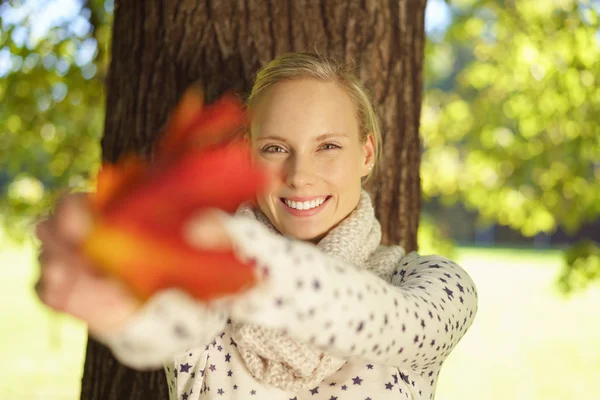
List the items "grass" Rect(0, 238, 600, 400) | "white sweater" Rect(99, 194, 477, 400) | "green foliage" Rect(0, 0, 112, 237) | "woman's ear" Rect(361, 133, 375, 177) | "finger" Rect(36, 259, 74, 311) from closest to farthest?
"finger" Rect(36, 259, 74, 311), "white sweater" Rect(99, 194, 477, 400), "woman's ear" Rect(361, 133, 375, 177), "green foliage" Rect(0, 0, 112, 237), "grass" Rect(0, 238, 600, 400)

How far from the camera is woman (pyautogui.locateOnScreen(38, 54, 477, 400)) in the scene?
2.54ft

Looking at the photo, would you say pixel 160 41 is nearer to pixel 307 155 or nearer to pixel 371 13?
pixel 371 13

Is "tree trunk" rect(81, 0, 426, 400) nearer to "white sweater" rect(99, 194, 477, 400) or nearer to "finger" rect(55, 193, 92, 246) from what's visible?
"white sweater" rect(99, 194, 477, 400)

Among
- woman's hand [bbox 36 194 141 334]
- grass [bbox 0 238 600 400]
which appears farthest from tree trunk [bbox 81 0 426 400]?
grass [bbox 0 238 600 400]

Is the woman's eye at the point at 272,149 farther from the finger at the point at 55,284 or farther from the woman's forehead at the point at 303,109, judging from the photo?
the finger at the point at 55,284

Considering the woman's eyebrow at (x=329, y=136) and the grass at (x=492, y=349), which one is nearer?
the woman's eyebrow at (x=329, y=136)

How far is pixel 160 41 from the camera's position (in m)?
2.14

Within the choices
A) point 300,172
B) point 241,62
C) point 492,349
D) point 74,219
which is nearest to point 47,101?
point 241,62

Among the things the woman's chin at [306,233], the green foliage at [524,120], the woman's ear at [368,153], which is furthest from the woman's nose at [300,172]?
the green foliage at [524,120]

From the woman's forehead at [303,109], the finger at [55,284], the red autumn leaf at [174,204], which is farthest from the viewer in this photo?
the woman's forehead at [303,109]

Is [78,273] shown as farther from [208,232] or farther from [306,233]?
[306,233]

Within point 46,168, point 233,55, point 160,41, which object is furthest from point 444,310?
point 46,168

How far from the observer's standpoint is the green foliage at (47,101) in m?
4.07

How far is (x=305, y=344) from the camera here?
51.7 inches
